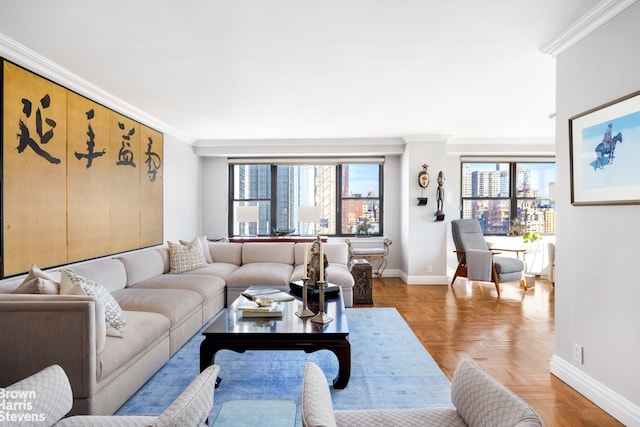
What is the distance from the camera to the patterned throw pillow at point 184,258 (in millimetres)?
4250

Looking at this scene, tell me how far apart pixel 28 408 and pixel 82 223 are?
246 centimetres

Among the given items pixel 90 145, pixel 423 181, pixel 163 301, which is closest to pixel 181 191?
pixel 90 145

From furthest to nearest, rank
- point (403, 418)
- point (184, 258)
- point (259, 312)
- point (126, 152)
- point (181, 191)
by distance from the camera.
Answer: point (181, 191)
point (184, 258)
point (126, 152)
point (259, 312)
point (403, 418)

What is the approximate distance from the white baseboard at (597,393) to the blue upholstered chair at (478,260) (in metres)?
2.45

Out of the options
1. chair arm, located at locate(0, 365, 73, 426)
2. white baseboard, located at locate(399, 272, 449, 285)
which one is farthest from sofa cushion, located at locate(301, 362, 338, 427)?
white baseboard, located at locate(399, 272, 449, 285)

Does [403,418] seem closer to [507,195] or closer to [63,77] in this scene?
[63,77]

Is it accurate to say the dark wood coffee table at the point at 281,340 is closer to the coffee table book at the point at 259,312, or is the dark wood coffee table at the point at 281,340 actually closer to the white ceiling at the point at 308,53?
the coffee table book at the point at 259,312

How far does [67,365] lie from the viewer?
1821 millimetres

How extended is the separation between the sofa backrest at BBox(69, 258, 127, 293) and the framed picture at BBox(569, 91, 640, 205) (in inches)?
146

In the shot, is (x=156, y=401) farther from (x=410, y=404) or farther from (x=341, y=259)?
(x=341, y=259)

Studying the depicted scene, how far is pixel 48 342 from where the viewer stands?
5.97 feet

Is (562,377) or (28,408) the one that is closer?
(28,408)

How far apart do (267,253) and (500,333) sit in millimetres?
3000

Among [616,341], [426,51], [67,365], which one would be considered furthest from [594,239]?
[67,365]
